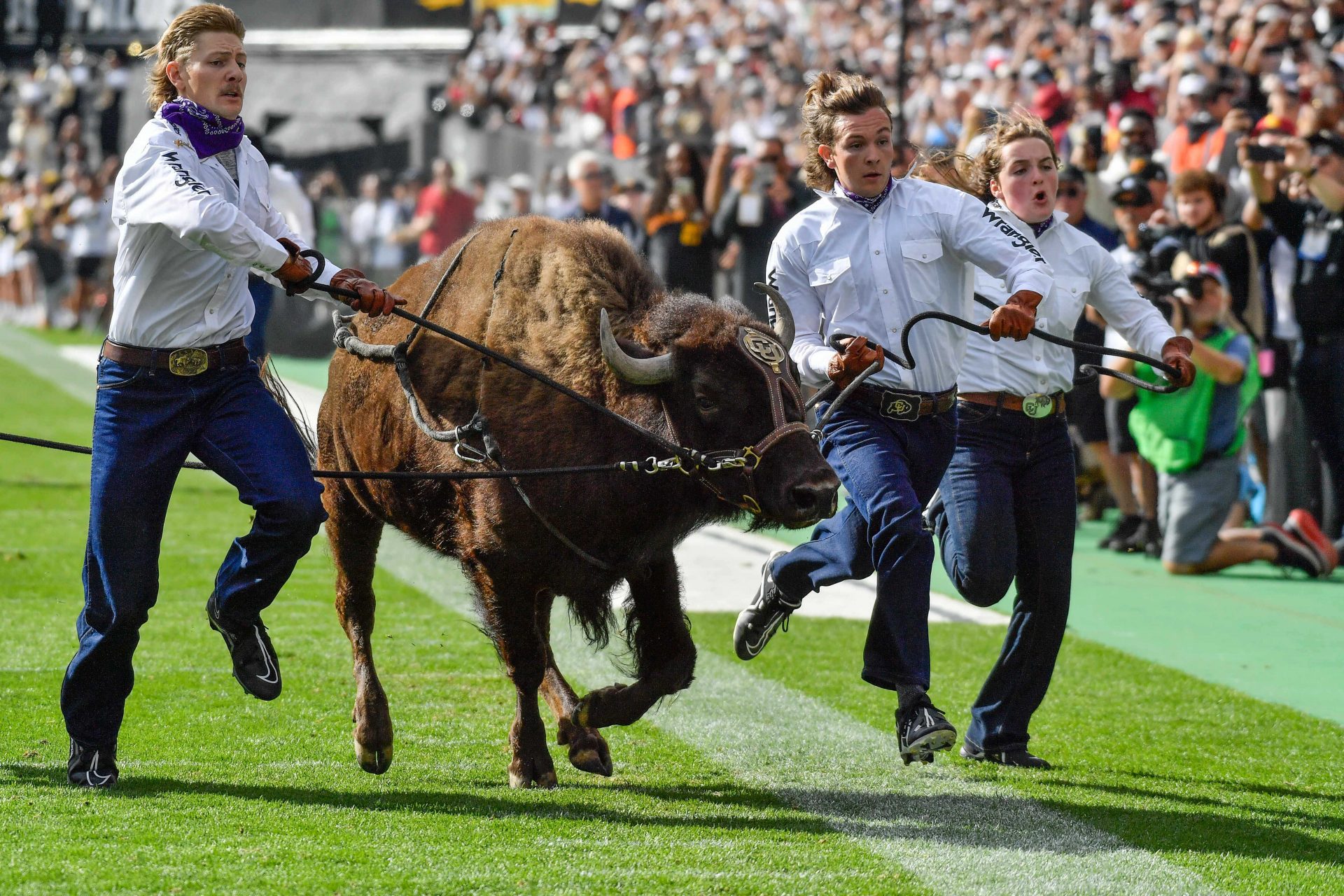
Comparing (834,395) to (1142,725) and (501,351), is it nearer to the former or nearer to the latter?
(501,351)

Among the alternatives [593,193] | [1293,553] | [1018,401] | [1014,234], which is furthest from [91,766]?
[593,193]

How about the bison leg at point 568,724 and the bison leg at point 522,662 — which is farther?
the bison leg at point 568,724

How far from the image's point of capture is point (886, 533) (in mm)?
5391

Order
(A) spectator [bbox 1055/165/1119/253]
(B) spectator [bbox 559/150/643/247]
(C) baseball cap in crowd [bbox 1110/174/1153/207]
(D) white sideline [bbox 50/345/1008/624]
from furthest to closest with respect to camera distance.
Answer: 1. (B) spectator [bbox 559/150/643/247]
2. (C) baseball cap in crowd [bbox 1110/174/1153/207]
3. (A) spectator [bbox 1055/165/1119/253]
4. (D) white sideline [bbox 50/345/1008/624]

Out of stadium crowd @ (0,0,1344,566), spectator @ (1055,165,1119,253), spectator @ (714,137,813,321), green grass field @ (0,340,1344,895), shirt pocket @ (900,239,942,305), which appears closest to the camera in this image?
green grass field @ (0,340,1344,895)

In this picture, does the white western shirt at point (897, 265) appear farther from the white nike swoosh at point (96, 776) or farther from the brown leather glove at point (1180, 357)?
the white nike swoosh at point (96, 776)

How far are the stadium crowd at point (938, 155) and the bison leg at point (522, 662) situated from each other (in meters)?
2.20

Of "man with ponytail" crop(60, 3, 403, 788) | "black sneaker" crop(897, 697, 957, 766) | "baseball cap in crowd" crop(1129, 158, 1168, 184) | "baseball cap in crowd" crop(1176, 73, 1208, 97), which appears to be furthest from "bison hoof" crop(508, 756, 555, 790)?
"baseball cap in crowd" crop(1176, 73, 1208, 97)

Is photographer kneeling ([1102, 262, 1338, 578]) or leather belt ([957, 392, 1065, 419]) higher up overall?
leather belt ([957, 392, 1065, 419])

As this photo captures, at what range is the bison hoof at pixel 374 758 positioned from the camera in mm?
5688

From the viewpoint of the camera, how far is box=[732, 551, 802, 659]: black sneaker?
595 centimetres

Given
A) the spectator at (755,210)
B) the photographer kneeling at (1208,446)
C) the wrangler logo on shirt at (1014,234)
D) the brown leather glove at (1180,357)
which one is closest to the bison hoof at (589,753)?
the wrangler logo on shirt at (1014,234)

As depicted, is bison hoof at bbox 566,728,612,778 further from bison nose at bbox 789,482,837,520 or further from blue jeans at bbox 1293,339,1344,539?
blue jeans at bbox 1293,339,1344,539

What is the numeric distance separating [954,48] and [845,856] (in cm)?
1887
